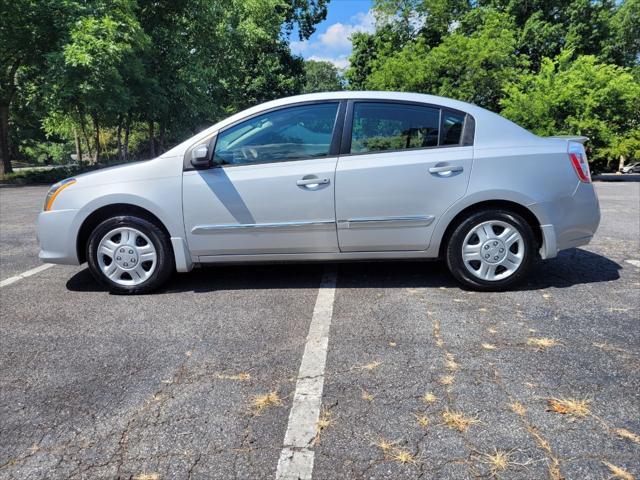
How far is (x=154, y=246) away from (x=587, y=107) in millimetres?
19064

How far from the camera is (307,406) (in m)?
2.35

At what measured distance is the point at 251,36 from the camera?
28.6 m

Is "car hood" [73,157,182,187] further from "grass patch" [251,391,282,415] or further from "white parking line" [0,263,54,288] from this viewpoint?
"grass patch" [251,391,282,415]

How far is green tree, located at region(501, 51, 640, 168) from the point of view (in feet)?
59.3

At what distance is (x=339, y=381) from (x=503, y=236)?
2.14m

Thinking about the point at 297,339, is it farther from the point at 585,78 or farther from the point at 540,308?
the point at 585,78

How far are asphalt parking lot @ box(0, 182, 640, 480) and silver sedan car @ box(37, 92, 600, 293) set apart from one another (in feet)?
1.26

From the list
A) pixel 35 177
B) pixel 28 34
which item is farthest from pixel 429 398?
pixel 35 177

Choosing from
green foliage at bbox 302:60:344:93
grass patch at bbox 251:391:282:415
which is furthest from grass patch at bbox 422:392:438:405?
green foliage at bbox 302:60:344:93

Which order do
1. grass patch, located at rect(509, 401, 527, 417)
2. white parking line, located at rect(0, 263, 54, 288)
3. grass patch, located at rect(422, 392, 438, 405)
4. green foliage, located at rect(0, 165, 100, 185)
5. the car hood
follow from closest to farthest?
grass patch, located at rect(509, 401, 527, 417), grass patch, located at rect(422, 392, 438, 405), the car hood, white parking line, located at rect(0, 263, 54, 288), green foliage, located at rect(0, 165, 100, 185)

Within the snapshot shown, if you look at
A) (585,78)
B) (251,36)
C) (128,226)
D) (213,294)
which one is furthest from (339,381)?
(251,36)

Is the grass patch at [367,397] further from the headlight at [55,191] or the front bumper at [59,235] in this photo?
the headlight at [55,191]

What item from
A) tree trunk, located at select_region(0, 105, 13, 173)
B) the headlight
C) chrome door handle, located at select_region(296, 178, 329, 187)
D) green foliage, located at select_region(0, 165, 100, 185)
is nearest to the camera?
chrome door handle, located at select_region(296, 178, 329, 187)

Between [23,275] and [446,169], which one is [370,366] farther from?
[23,275]
